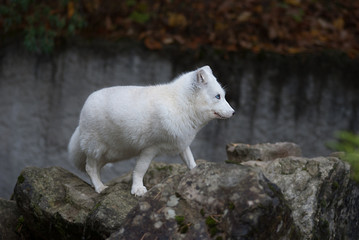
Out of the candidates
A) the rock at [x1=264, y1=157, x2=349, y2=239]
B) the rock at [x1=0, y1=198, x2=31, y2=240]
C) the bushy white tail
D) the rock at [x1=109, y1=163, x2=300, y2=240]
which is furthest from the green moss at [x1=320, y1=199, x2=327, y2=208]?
the rock at [x1=0, y1=198, x2=31, y2=240]

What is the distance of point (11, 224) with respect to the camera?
5.82 metres

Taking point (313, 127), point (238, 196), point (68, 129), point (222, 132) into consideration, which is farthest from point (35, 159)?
point (238, 196)

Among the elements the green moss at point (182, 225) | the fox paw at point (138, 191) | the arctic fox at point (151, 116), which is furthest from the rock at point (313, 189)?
the green moss at point (182, 225)

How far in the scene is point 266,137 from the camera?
9.11 meters

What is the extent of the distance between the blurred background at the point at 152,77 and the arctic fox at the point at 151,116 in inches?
138

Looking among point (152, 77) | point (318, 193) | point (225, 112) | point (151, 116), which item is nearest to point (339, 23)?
point (152, 77)

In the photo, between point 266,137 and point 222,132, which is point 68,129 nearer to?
point 222,132

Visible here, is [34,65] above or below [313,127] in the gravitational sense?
above

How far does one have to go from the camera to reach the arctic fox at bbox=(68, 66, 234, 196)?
207 inches

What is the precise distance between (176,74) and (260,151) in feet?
10.3

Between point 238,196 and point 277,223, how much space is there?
0.38m

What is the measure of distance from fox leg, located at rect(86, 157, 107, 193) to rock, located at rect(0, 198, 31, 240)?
82 centimetres

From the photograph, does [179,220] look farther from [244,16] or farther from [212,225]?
[244,16]

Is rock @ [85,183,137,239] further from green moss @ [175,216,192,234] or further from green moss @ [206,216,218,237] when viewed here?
green moss @ [206,216,218,237]
